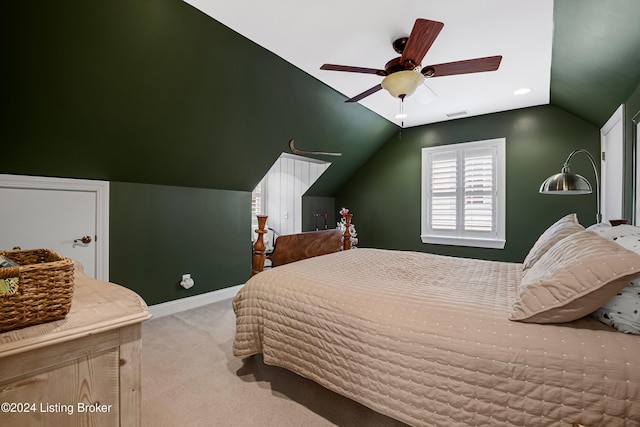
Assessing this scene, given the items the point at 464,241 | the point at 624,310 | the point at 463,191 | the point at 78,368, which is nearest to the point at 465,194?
the point at 463,191

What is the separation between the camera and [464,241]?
4.32 m

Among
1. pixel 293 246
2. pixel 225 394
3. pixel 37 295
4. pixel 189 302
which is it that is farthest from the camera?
pixel 189 302

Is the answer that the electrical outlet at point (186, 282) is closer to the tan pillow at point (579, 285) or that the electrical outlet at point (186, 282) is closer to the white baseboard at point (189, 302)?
the white baseboard at point (189, 302)

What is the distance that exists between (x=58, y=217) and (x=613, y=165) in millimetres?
5353

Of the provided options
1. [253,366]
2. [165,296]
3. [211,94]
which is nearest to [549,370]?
Result: [253,366]

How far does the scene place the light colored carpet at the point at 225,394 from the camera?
1.61 metres

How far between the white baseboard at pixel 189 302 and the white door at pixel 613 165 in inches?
168

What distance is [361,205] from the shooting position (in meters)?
5.42

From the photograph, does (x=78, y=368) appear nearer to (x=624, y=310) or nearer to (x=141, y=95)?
(x=624, y=310)

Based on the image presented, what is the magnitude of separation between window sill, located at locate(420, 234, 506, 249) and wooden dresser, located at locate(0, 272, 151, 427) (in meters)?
4.37

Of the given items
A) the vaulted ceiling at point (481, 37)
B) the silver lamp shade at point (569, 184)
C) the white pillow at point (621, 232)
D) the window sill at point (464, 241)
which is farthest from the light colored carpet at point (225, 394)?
the window sill at point (464, 241)

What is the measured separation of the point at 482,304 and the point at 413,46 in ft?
5.38

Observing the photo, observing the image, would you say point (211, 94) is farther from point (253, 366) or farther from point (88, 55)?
point (253, 366)

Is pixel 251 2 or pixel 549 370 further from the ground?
pixel 251 2
